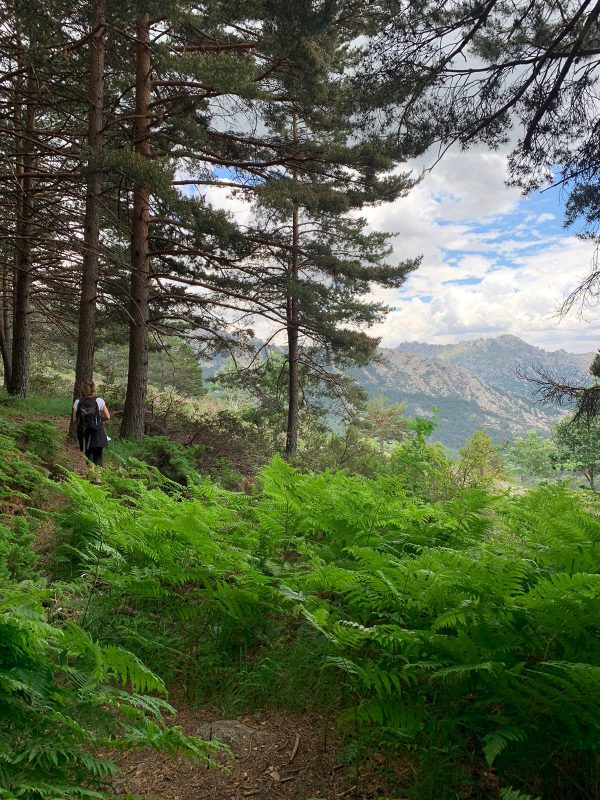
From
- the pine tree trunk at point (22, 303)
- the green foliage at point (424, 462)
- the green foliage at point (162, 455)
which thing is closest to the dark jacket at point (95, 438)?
the green foliage at point (162, 455)

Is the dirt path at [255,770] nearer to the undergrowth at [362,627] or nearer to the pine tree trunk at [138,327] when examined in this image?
the undergrowth at [362,627]

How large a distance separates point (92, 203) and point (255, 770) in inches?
394

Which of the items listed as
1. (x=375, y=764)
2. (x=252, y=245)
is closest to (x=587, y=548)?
(x=375, y=764)

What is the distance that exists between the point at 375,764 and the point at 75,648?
149 centimetres

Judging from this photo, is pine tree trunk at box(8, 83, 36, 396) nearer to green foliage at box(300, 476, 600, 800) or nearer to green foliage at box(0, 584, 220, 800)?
green foliage at box(0, 584, 220, 800)

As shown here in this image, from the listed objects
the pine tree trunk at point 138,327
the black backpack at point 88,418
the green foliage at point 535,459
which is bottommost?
the green foliage at point 535,459

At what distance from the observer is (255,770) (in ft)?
7.93

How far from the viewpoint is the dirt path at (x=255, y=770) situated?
7.43 ft

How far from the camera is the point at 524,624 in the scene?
2320mm

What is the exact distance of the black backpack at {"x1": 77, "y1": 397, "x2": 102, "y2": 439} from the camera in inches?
317

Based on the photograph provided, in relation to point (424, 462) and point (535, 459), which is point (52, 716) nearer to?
point (424, 462)

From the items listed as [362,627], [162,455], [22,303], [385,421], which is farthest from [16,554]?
[385,421]

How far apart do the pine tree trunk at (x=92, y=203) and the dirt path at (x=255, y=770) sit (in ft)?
28.2

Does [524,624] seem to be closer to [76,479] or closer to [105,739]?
[105,739]
